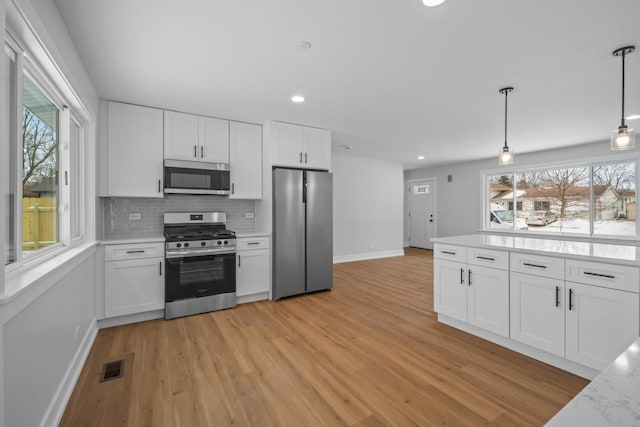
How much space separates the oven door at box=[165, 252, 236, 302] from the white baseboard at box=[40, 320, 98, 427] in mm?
824

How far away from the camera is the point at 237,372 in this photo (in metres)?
2.27

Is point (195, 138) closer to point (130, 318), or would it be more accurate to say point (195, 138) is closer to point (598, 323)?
point (130, 318)

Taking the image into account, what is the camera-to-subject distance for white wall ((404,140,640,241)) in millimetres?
Answer: 6289

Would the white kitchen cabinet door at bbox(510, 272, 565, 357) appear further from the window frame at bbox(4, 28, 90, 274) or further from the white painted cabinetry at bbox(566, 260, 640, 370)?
the window frame at bbox(4, 28, 90, 274)

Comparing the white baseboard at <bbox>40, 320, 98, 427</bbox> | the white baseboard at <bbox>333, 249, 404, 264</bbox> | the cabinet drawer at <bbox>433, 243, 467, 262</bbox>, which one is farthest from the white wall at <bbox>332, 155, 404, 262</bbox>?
the white baseboard at <bbox>40, 320, 98, 427</bbox>

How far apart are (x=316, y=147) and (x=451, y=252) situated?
7.79 ft

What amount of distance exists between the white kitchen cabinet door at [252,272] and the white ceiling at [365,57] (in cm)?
181

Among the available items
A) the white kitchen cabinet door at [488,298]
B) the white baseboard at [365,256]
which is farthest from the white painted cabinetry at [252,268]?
the white baseboard at [365,256]

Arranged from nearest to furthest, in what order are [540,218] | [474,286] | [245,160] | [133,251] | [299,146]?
1. [474,286]
2. [133,251]
3. [245,160]
4. [299,146]
5. [540,218]

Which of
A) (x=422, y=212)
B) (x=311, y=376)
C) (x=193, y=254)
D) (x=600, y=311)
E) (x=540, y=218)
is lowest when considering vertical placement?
(x=311, y=376)

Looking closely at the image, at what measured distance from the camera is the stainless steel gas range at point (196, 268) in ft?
10.9

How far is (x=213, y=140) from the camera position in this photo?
3.88 metres

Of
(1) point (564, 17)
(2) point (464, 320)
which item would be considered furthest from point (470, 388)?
(1) point (564, 17)

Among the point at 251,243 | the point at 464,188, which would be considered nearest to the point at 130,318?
the point at 251,243
